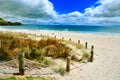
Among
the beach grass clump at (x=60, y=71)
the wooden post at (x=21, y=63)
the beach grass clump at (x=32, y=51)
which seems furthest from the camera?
the beach grass clump at (x=32, y=51)

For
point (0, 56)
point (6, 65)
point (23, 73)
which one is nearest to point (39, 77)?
point (23, 73)

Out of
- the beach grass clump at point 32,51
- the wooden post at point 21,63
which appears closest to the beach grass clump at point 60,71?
the beach grass clump at point 32,51

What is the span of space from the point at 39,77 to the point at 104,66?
5.58 metres

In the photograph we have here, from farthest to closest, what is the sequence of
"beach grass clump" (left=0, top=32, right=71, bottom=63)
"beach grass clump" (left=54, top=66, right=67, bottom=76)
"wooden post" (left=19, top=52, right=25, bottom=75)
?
1. "beach grass clump" (left=0, top=32, right=71, bottom=63)
2. "beach grass clump" (left=54, top=66, right=67, bottom=76)
3. "wooden post" (left=19, top=52, right=25, bottom=75)

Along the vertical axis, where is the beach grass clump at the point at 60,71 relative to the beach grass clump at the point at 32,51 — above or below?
below

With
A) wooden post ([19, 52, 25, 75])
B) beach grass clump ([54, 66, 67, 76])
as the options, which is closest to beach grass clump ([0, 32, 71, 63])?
beach grass clump ([54, 66, 67, 76])

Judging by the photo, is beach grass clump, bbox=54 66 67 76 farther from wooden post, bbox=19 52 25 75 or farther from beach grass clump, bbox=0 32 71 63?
wooden post, bbox=19 52 25 75

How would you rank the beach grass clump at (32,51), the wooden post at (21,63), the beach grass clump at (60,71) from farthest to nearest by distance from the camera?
the beach grass clump at (32,51)
the beach grass clump at (60,71)
the wooden post at (21,63)

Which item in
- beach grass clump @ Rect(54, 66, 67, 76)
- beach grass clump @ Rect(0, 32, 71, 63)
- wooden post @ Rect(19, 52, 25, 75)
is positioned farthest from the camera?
beach grass clump @ Rect(0, 32, 71, 63)

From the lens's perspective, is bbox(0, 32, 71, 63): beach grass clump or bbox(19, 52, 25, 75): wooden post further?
bbox(0, 32, 71, 63): beach grass clump

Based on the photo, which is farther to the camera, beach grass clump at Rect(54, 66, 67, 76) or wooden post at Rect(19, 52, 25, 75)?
beach grass clump at Rect(54, 66, 67, 76)

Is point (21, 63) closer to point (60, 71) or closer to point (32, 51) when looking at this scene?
point (60, 71)

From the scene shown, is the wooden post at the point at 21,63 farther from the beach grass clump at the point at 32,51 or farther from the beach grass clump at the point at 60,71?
the beach grass clump at the point at 32,51

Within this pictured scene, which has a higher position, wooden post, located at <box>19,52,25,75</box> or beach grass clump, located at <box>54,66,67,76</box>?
wooden post, located at <box>19,52,25,75</box>
